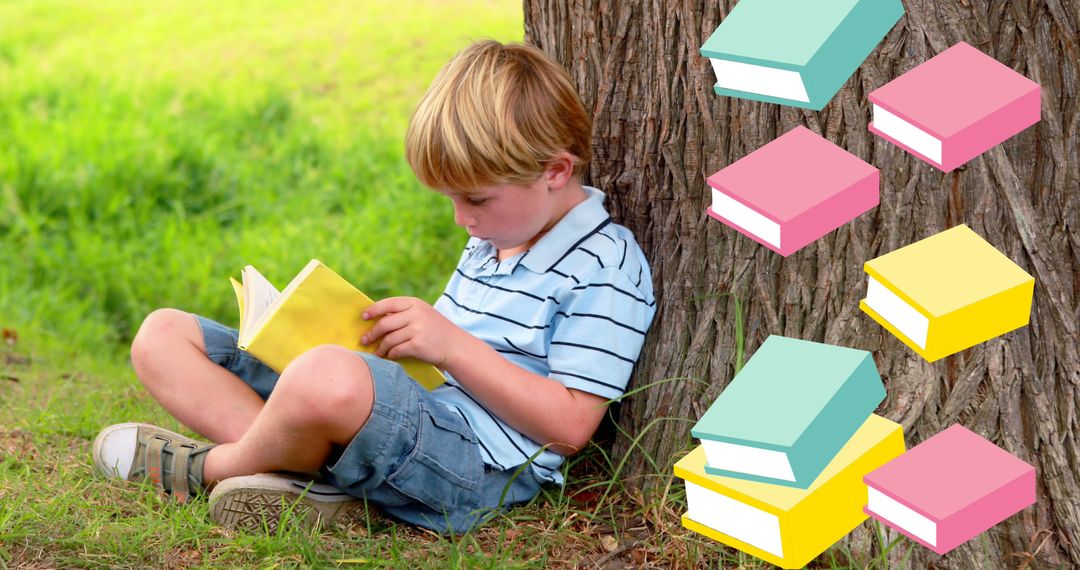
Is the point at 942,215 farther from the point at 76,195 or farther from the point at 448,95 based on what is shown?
the point at 76,195

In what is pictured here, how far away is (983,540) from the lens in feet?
6.65

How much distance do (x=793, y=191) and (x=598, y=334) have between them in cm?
98

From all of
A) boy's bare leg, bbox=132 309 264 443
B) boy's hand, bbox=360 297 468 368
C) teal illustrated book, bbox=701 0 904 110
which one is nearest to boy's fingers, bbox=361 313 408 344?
boy's hand, bbox=360 297 468 368

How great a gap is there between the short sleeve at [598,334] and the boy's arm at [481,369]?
0.04 m

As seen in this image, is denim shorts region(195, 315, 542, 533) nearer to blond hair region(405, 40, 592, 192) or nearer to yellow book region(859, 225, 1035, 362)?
blond hair region(405, 40, 592, 192)

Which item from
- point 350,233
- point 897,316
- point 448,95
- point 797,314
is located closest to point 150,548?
point 448,95

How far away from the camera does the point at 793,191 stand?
1407 mm

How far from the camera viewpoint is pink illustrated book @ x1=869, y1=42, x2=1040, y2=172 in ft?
4.42

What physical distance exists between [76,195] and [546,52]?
3306mm

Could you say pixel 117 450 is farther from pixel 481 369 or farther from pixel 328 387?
pixel 481 369

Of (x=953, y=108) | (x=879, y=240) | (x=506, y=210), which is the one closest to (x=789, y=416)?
(x=953, y=108)

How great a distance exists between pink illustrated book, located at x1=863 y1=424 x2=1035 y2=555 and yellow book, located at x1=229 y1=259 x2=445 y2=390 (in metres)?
1.19

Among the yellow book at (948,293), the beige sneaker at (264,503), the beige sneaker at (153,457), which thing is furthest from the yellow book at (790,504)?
the beige sneaker at (153,457)

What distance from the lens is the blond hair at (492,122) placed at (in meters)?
2.29
